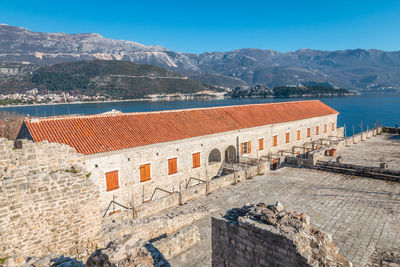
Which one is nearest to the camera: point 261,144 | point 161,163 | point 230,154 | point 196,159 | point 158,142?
point 158,142

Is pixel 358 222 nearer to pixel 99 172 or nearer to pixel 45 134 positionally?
pixel 99 172

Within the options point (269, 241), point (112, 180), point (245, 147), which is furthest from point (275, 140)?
point (269, 241)

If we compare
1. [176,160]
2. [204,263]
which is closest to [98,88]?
[176,160]

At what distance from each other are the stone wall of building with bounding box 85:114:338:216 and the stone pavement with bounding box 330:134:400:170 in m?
8.48

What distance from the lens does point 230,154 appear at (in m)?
A: 25.1

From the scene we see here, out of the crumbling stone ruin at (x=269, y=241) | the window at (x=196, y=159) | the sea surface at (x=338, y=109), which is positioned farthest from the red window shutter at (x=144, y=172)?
the sea surface at (x=338, y=109)

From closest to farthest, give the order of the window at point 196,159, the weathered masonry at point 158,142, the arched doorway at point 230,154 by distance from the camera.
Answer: the weathered masonry at point 158,142, the window at point 196,159, the arched doorway at point 230,154

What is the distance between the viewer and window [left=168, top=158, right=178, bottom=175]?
62.4 ft

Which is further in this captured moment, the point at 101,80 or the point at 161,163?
the point at 101,80

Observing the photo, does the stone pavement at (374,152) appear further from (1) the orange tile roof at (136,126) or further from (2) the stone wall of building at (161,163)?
(2) the stone wall of building at (161,163)

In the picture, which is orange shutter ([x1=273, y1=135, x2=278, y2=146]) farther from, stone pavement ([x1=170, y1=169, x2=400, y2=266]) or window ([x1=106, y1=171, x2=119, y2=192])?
window ([x1=106, y1=171, x2=119, y2=192])

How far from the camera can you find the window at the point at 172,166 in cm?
1903

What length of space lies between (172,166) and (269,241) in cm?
1398

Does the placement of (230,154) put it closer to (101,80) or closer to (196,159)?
(196,159)
